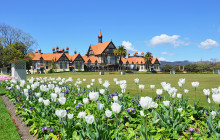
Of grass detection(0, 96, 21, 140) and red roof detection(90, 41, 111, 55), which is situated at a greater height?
red roof detection(90, 41, 111, 55)

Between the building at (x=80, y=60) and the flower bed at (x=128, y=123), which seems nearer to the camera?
the flower bed at (x=128, y=123)

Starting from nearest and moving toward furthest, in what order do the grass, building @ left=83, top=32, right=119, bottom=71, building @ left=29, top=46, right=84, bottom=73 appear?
the grass → building @ left=29, top=46, right=84, bottom=73 → building @ left=83, top=32, right=119, bottom=71

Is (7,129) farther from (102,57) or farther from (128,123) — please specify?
(102,57)

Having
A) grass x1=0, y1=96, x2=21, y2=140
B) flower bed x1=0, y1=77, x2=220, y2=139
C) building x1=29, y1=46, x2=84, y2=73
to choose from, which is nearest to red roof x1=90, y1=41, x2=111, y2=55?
building x1=29, y1=46, x2=84, y2=73

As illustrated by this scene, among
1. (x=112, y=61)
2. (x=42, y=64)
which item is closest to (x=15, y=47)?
(x=42, y=64)

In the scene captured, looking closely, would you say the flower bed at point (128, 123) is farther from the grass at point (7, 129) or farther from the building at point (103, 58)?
the building at point (103, 58)

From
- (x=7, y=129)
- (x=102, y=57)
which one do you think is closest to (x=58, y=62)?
(x=102, y=57)

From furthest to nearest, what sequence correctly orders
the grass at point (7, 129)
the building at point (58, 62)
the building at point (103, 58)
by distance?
the building at point (103, 58)
the building at point (58, 62)
the grass at point (7, 129)

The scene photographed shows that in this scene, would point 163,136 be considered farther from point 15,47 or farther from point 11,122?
point 15,47

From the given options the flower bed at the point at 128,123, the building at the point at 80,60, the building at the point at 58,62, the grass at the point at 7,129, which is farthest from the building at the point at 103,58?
the flower bed at the point at 128,123

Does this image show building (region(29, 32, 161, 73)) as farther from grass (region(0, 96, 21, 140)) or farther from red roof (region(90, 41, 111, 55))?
grass (region(0, 96, 21, 140))

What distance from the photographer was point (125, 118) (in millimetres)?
4871

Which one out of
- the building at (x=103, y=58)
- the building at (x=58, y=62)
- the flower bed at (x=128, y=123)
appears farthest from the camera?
the building at (x=103, y=58)

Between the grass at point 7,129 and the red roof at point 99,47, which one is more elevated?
the red roof at point 99,47
